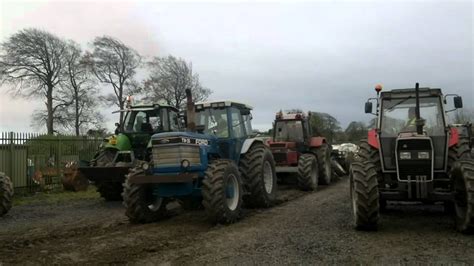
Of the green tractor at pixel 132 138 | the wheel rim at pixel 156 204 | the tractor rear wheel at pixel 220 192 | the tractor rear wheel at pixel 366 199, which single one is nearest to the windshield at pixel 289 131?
the green tractor at pixel 132 138

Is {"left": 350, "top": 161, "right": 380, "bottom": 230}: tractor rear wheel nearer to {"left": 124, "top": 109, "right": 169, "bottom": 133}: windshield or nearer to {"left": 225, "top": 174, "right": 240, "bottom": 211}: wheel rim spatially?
{"left": 225, "top": 174, "right": 240, "bottom": 211}: wheel rim

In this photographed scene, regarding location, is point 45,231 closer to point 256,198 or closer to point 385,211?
point 256,198

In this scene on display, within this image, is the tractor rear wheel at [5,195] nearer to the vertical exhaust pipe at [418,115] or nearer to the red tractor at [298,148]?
the red tractor at [298,148]

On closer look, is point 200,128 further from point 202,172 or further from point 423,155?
point 423,155

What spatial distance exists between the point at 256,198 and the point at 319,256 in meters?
4.36

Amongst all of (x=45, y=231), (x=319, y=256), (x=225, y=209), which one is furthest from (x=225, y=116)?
(x=319, y=256)

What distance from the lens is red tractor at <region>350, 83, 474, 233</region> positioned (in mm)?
7406

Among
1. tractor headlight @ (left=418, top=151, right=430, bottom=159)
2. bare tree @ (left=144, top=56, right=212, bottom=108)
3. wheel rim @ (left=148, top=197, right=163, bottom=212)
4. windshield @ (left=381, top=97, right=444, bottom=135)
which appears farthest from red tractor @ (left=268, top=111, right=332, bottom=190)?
bare tree @ (left=144, top=56, right=212, bottom=108)

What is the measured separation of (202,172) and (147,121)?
13.9 feet

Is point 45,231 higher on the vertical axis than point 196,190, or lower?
lower

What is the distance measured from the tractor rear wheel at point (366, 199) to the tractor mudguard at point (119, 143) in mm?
6664

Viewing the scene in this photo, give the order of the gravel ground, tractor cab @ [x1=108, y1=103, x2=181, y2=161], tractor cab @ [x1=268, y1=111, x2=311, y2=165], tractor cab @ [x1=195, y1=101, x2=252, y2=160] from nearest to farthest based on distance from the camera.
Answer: the gravel ground < tractor cab @ [x1=195, y1=101, x2=252, y2=160] < tractor cab @ [x1=108, y1=103, x2=181, y2=161] < tractor cab @ [x1=268, y1=111, x2=311, y2=165]

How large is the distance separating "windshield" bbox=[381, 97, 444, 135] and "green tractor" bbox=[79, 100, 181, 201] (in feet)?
17.4

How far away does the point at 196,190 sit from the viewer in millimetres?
8852
